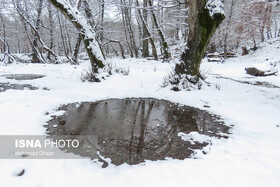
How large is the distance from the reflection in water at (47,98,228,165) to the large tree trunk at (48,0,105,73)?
7.56 ft

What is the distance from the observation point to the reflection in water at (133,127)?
2326 mm

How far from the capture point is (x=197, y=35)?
464 cm

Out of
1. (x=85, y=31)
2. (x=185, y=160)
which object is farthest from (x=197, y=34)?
(x=85, y=31)

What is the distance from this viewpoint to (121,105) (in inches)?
164

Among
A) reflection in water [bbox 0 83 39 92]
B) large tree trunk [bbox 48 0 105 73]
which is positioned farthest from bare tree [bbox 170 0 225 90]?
reflection in water [bbox 0 83 39 92]

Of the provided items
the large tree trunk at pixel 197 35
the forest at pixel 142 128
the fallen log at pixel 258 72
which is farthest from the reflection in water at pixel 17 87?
the fallen log at pixel 258 72

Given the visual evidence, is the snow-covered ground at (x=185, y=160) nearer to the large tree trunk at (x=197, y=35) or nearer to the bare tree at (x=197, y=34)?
the bare tree at (x=197, y=34)

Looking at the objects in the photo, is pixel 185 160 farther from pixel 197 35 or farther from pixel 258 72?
pixel 258 72

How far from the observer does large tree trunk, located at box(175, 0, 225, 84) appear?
14.4 feet

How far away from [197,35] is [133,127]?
3323 mm

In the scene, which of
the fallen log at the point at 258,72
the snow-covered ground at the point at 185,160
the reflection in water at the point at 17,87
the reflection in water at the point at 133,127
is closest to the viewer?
the snow-covered ground at the point at 185,160

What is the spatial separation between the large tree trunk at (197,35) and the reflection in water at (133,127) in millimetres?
1433

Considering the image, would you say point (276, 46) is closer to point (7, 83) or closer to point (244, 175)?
point (244, 175)

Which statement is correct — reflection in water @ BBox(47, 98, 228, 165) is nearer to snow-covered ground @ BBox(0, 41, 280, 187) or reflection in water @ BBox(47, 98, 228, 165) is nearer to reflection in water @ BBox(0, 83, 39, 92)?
snow-covered ground @ BBox(0, 41, 280, 187)
